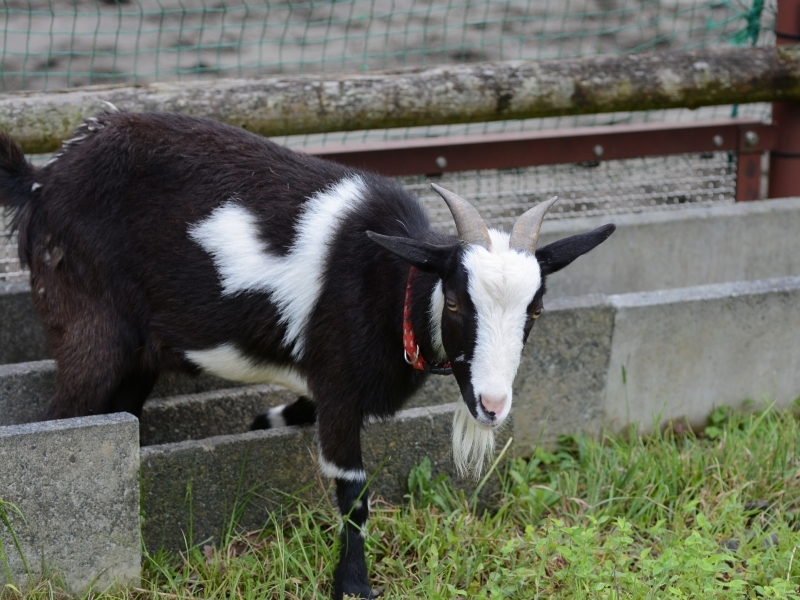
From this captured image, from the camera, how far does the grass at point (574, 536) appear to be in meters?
2.99

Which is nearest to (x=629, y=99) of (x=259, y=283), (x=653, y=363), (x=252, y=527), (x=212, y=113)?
(x=653, y=363)

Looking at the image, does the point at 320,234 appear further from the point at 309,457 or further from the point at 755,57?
the point at 755,57

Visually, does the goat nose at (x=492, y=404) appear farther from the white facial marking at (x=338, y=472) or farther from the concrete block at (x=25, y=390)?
the concrete block at (x=25, y=390)

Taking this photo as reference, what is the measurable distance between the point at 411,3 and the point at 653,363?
351 cm

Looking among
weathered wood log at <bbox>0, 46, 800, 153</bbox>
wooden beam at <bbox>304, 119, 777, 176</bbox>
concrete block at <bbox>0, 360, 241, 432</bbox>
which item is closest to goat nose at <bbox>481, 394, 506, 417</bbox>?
concrete block at <bbox>0, 360, 241, 432</bbox>

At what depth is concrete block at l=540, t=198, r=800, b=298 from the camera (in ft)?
15.3

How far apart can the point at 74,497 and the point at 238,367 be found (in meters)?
0.70

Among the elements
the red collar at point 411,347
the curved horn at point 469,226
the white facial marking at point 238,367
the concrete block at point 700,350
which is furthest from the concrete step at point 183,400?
the curved horn at point 469,226

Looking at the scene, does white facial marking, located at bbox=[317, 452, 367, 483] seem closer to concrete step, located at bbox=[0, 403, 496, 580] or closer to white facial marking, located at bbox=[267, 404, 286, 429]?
concrete step, located at bbox=[0, 403, 496, 580]

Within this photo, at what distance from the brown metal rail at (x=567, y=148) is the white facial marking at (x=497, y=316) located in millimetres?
2031

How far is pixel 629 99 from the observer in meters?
4.81

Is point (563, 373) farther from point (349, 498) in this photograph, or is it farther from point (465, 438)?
point (349, 498)

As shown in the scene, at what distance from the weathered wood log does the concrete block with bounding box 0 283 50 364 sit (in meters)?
0.60

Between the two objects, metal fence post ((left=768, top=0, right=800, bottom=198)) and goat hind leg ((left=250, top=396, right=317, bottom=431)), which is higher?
metal fence post ((left=768, top=0, right=800, bottom=198))
